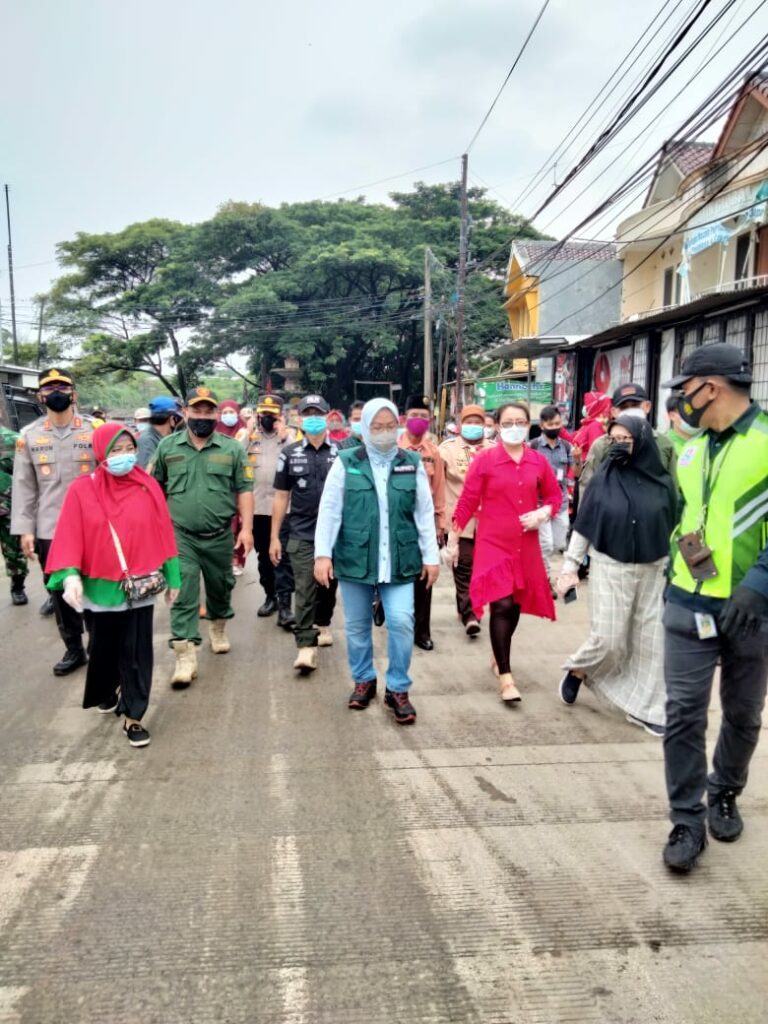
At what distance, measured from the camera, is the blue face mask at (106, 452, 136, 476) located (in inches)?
164

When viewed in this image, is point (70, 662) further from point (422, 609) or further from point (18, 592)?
point (18, 592)

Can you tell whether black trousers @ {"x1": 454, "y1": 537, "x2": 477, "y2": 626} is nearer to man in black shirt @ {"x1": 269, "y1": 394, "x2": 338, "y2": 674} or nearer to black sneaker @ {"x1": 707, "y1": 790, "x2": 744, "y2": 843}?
man in black shirt @ {"x1": 269, "y1": 394, "x2": 338, "y2": 674}

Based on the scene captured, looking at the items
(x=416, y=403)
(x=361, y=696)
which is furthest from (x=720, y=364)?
(x=416, y=403)

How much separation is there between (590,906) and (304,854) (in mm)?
1107

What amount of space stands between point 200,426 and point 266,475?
2.16 meters

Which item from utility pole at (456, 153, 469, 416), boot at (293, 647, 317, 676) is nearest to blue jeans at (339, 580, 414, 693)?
boot at (293, 647, 317, 676)

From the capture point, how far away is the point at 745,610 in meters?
2.69

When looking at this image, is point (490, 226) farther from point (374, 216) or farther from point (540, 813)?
point (540, 813)

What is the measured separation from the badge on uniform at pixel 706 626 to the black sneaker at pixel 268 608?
4866 millimetres

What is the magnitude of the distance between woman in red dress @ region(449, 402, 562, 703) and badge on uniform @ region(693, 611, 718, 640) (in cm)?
198

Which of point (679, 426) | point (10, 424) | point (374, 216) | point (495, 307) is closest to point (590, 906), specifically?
point (679, 426)

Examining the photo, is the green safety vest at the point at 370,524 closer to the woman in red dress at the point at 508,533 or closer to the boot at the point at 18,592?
the woman in red dress at the point at 508,533

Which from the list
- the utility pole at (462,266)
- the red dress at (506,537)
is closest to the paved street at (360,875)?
the red dress at (506,537)

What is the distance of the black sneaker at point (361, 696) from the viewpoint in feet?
15.5
